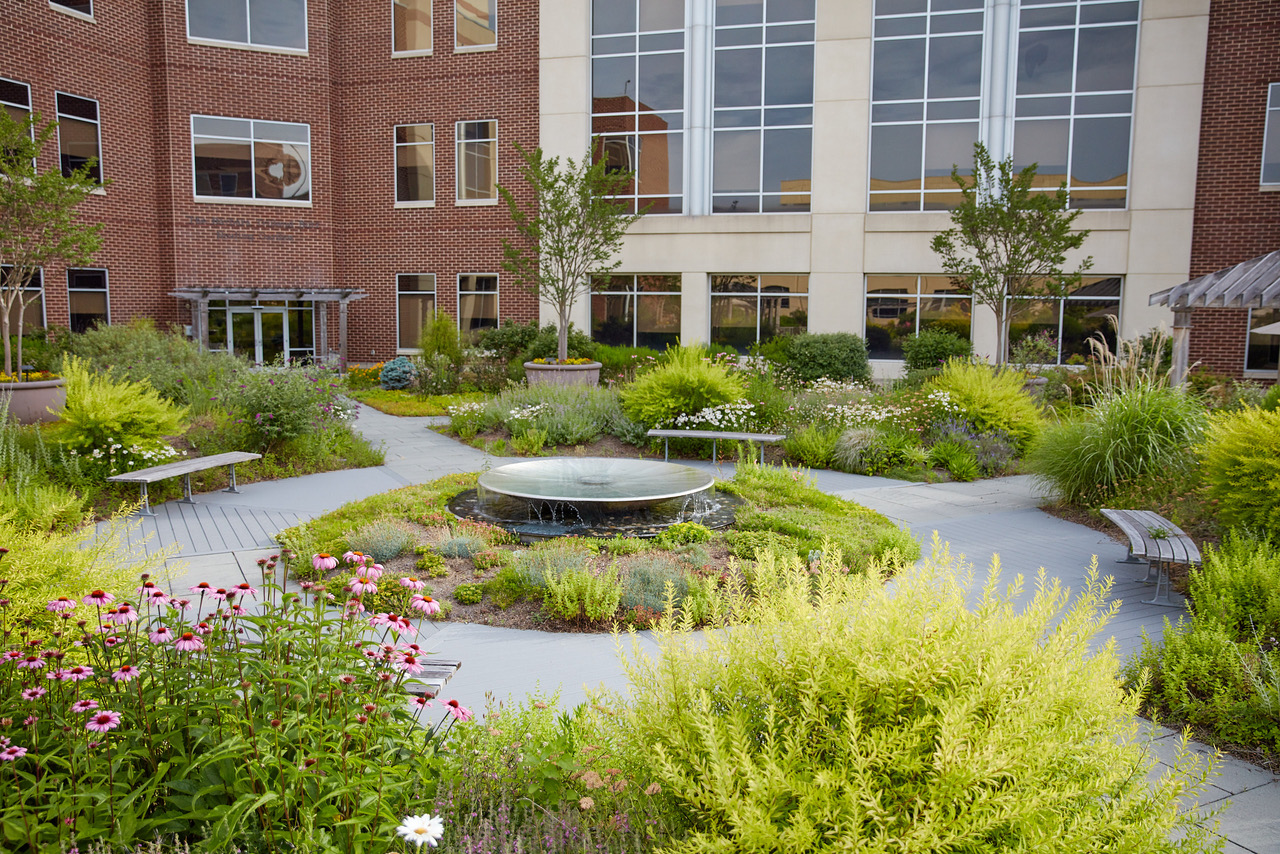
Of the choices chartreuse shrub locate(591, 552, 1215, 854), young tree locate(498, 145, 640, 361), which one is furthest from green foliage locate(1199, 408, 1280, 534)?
young tree locate(498, 145, 640, 361)

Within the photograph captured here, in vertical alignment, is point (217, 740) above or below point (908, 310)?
below

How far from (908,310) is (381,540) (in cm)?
1781

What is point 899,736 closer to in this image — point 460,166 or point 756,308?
point 756,308

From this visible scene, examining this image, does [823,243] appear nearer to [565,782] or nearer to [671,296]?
[671,296]

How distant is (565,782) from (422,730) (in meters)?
0.72

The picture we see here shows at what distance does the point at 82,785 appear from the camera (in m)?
2.54

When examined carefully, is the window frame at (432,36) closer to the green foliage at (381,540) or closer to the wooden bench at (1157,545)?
the green foliage at (381,540)

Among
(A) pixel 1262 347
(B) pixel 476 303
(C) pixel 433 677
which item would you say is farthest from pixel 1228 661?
(B) pixel 476 303

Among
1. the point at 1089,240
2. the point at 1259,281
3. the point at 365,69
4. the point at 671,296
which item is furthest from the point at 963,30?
the point at 365,69

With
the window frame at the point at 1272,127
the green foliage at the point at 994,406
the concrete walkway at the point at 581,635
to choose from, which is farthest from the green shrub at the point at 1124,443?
the window frame at the point at 1272,127

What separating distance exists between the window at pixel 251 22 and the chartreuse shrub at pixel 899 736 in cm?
2512

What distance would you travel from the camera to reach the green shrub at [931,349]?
20516 millimetres

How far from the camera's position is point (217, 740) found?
262 centimetres

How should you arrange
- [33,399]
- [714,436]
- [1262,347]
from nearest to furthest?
[714,436] < [33,399] < [1262,347]
